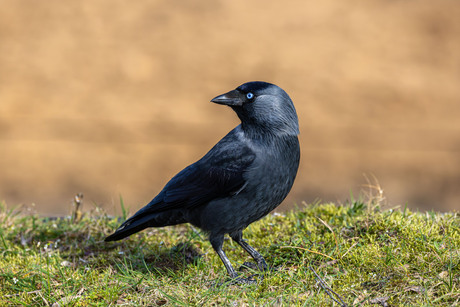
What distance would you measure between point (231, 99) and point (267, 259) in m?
1.29

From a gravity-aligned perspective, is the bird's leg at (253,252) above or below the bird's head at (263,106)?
below

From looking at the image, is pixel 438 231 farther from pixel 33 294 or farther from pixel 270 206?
pixel 33 294

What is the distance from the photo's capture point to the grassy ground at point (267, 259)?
3.41 m

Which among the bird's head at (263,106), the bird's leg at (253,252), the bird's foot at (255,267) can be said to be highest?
the bird's head at (263,106)

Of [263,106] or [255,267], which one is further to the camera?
[255,267]

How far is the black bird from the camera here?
12.5 feet

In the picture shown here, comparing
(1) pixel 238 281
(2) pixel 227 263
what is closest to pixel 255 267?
(2) pixel 227 263

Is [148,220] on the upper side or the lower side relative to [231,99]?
lower

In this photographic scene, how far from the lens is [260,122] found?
13.0 ft

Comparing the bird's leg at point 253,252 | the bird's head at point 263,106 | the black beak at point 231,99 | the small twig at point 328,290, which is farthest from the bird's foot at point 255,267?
the black beak at point 231,99

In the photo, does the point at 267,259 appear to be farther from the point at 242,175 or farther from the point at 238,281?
the point at 242,175

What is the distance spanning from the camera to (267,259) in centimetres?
428

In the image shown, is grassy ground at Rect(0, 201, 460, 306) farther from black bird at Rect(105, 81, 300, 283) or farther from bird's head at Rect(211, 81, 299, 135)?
bird's head at Rect(211, 81, 299, 135)

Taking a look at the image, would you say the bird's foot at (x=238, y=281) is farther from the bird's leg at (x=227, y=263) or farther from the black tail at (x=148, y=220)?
the black tail at (x=148, y=220)
